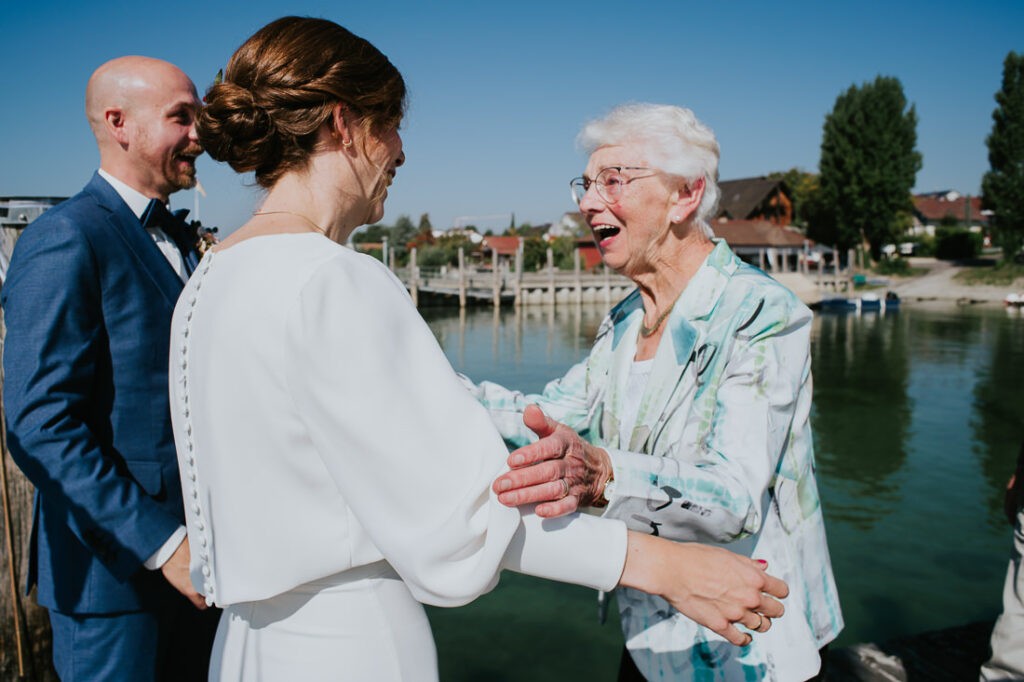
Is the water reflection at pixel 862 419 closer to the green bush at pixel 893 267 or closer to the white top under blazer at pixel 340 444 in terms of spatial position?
the white top under blazer at pixel 340 444

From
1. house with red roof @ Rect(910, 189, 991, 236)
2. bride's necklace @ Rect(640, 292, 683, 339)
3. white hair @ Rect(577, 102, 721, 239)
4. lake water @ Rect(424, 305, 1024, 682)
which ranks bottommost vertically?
lake water @ Rect(424, 305, 1024, 682)

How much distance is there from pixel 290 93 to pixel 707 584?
1.11 meters

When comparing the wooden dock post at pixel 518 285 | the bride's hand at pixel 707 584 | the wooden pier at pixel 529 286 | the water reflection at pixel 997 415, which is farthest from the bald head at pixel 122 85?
the wooden dock post at pixel 518 285

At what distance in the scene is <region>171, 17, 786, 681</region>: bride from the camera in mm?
1105

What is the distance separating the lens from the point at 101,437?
200cm

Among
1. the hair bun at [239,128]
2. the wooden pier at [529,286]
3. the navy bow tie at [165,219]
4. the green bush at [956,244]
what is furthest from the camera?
the green bush at [956,244]

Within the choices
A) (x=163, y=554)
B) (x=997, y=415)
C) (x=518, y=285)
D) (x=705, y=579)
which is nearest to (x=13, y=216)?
(x=163, y=554)

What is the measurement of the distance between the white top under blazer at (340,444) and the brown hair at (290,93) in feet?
0.72

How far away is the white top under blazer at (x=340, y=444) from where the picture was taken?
1.09 meters

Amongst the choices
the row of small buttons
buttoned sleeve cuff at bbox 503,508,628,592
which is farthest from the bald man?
buttoned sleeve cuff at bbox 503,508,628,592

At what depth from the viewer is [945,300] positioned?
42469 millimetres

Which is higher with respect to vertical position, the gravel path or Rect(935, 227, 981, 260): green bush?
Rect(935, 227, 981, 260): green bush

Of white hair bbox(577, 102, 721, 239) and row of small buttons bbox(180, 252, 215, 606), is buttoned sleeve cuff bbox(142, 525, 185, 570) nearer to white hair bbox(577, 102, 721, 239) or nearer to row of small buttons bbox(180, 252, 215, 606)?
row of small buttons bbox(180, 252, 215, 606)

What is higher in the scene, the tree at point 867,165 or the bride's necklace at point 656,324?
the tree at point 867,165
